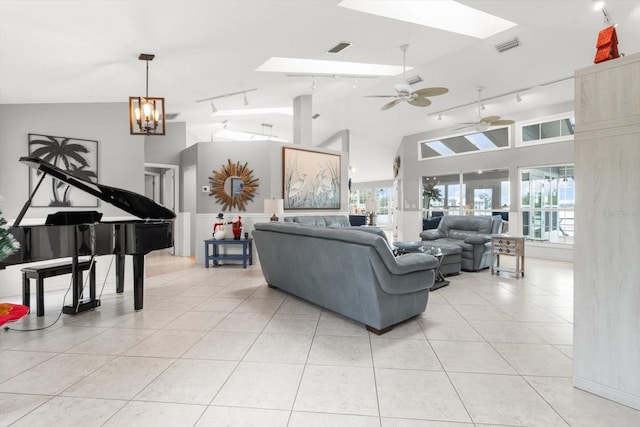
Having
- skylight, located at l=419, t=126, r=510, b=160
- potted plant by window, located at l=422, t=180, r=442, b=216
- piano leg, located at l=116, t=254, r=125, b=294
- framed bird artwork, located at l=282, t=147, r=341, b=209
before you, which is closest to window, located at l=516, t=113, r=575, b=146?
skylight, located at l=419, t=126, r=510, b=160

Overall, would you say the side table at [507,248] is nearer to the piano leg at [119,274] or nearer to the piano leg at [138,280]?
the piano leg at [138,280]

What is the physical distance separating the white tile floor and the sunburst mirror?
292 cm

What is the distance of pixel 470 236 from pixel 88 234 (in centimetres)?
539

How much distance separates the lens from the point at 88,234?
2938mm

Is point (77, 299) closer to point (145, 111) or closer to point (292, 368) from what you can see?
point (145, 111)

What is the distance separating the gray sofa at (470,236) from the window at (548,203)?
2271 millimetres

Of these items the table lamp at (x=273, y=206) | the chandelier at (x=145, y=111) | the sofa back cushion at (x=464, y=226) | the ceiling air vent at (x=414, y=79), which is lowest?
the sofa back cushion at (x=464, y=226)

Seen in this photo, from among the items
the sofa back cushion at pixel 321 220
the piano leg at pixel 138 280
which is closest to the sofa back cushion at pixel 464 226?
the sofa back cushion at pixel 321 220

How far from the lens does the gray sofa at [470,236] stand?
→ 5.20 metres

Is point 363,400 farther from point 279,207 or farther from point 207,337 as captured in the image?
point 279,207

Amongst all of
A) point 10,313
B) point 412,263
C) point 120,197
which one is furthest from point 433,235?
point 10,313

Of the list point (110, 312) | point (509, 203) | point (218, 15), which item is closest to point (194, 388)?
point (110, 312)

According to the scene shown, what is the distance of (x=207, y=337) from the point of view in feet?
8.63

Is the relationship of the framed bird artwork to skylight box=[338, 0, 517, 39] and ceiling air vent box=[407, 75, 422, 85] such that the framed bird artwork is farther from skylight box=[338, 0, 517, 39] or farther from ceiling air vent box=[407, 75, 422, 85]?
skylight box=[338, 0, 517, 39]
